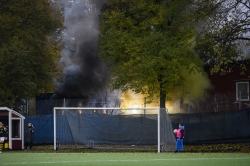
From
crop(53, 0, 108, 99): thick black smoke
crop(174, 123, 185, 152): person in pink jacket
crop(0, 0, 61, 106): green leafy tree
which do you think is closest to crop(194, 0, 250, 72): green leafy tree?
crop(174, 123, 185, 152): person in pink jacket

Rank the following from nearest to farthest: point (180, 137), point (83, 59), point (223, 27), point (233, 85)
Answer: point (223, 27)
point (180, 137)
point (233, 85)
point (83, 59)

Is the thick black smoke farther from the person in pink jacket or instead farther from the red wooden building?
the person in pink jacket

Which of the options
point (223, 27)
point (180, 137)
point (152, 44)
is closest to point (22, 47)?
point (152, 44)

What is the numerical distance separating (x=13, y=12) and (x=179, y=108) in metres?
14.4

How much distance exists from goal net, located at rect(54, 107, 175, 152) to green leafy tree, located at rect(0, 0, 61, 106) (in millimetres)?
7964

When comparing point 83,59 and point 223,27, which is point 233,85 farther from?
point 223,27

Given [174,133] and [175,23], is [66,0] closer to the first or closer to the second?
[175,23]

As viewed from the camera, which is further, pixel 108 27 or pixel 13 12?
pixel 108 27

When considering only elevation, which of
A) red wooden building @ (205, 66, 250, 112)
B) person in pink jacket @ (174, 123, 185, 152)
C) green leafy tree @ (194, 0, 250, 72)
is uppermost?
green leafy tree @ (194, 0, 250, 72)

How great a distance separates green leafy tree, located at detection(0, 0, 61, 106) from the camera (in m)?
48.2

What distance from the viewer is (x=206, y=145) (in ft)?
136

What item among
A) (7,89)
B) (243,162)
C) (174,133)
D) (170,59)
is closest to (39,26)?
(7,89)

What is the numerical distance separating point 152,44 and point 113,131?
869 cm

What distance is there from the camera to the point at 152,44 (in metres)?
47.4
